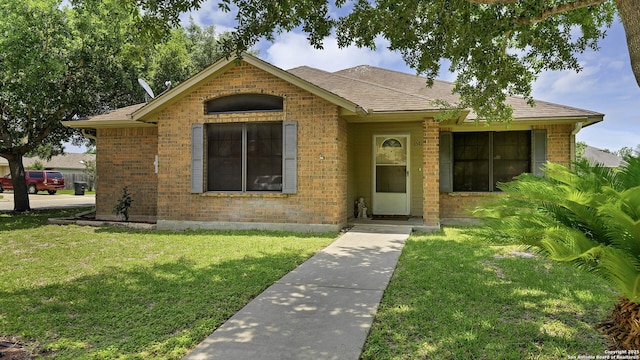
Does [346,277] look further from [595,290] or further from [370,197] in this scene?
[370,197]

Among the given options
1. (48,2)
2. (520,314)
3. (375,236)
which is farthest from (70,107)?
(520,314)

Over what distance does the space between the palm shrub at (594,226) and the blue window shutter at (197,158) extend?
7.77 metres

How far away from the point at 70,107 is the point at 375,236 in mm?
12046

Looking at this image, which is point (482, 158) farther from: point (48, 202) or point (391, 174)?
point (48, 202)

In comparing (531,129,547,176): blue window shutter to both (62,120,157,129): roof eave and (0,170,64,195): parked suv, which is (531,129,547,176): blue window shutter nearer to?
(62,120,157,129): roof eave

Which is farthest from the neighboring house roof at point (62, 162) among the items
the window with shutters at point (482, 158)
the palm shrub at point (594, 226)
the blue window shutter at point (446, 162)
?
the palm shrub at point (594, 226)

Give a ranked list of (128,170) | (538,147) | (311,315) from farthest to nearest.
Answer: (128,170) < (538,147) < (311,315)

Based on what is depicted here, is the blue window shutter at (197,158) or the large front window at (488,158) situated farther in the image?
the large front window at (488,158)

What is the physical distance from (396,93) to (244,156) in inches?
172

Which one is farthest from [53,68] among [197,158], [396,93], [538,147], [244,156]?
[538,147]

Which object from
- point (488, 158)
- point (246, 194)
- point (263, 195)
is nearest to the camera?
point (263, 195)

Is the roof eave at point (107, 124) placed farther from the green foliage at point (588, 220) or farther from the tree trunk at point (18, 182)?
the green foliage at point (588, 220)

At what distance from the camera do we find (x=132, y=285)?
15.8 ft

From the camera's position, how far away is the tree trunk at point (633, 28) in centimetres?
395
